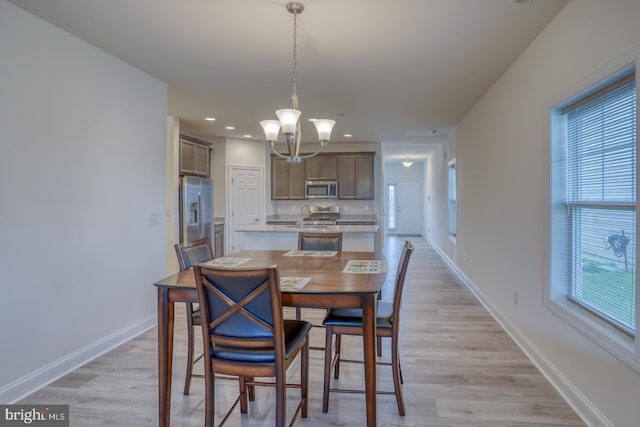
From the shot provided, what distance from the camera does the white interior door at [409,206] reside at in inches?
500

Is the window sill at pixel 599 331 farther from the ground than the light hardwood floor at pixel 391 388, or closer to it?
farther from the ground

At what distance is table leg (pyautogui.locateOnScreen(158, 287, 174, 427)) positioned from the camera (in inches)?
77.1

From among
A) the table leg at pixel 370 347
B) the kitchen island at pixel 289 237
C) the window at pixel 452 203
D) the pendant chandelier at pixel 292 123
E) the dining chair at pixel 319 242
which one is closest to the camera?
the table leg at pixel 370 347

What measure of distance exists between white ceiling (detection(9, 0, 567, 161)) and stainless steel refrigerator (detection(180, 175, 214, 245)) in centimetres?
120

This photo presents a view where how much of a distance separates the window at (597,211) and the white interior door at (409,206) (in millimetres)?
10285

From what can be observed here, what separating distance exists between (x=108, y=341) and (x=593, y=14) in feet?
13.5

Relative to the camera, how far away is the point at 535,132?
283cm

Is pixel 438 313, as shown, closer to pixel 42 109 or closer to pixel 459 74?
pixel 459 74

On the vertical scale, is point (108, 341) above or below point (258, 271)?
below

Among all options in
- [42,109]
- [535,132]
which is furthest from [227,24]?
[535,132]

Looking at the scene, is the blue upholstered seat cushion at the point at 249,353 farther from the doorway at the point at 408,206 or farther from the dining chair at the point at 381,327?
the doorway at the point at 408,206

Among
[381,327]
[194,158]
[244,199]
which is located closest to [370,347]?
[381,327]

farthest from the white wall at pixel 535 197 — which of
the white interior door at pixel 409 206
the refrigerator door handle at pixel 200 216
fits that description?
the white interior door at pixel 409 206

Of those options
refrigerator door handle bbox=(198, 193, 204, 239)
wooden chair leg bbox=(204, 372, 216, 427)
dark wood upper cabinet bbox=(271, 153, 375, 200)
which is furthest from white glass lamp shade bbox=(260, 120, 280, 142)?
dark wood upper cabinet bbox=(271, 153, 375, 200)
